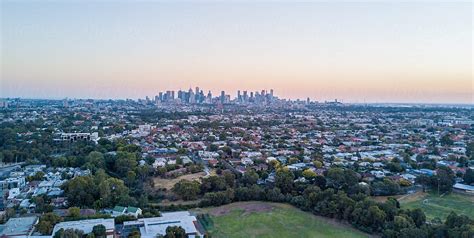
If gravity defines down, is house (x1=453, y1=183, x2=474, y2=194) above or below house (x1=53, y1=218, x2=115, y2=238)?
above

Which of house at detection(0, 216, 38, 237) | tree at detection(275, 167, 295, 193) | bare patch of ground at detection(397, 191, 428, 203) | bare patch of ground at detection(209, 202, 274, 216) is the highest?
tree at detection(275, 167, 295, 193)

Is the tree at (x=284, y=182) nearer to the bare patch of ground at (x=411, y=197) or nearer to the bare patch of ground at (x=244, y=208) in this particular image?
the bare patch of ground at (x=244, y=208)

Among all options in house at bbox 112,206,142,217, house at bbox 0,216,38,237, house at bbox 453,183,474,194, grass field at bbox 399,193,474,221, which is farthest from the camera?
house at bbox 453,183,474,194

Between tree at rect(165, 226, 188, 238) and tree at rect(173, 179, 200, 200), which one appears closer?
tree at rect(165, 226, 188, 238)

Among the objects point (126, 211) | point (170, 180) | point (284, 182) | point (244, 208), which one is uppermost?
point (284, 182)

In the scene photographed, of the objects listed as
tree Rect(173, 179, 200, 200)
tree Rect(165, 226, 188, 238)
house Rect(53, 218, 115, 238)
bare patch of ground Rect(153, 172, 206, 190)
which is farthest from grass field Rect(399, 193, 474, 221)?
house Rect(53, 218, 115, 238)

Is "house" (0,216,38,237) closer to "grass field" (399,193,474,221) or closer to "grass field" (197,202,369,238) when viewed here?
"grass field" (197,202,369,238)

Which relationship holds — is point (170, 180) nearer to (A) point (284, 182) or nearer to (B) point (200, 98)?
(A) point (284, 182)

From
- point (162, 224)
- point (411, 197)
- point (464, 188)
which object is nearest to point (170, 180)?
point (162, 224)

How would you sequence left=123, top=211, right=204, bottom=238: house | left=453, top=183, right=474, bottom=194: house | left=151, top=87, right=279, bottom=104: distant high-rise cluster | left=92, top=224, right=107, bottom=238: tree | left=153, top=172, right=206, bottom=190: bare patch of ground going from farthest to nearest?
left=151, top=87, right=279, bottom=104: distant high-rise cluster, left=153, top=172, right=206, bottom=190: bare patch of ground, left=453, top=183, right=474, bottom=194: house, left=123, top=211, right=204, bottom=238: house, left=92, top=224, right=107, bottom=238: tree
